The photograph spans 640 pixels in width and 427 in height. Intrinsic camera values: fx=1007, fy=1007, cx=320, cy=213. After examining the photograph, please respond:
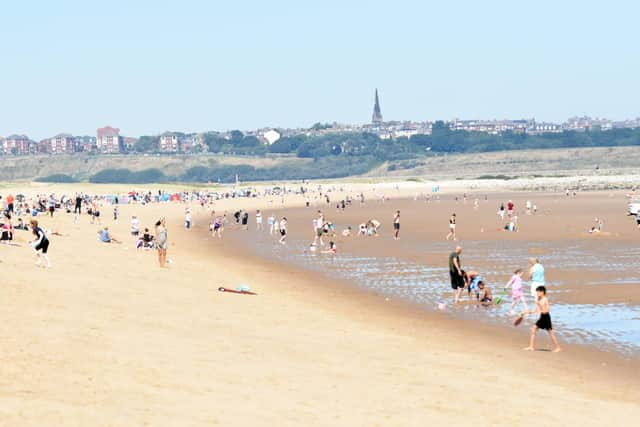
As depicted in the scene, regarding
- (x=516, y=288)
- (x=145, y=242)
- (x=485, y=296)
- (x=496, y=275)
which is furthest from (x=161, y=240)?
(x=516, y=288)

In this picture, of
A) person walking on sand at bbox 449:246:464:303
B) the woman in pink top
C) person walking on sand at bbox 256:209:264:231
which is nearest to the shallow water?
the woman in pink top

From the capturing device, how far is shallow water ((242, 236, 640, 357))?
18.0 m

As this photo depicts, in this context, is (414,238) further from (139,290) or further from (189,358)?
(189,358)

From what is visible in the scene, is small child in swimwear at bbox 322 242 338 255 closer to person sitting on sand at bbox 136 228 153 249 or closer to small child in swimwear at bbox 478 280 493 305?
person sitting on sand at bbox 136 228 153 249

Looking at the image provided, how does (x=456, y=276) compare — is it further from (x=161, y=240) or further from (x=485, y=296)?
(x=161, y=240)

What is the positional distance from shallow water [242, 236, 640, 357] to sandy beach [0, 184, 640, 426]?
845mm

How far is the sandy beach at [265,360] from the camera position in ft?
35.5

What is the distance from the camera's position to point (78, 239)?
1469 inches

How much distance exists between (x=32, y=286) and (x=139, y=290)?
275 centimetres

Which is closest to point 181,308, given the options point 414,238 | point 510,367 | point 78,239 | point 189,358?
point 189,358

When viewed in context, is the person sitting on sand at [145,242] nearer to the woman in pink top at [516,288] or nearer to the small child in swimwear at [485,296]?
the small child in swimwear at [485,296]

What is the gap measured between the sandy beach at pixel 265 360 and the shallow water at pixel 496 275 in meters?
0.84

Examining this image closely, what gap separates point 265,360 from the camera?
13.8m

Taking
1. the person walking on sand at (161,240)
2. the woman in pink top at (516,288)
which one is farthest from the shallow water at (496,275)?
the person walking on sand at (161,240)
